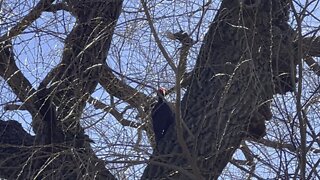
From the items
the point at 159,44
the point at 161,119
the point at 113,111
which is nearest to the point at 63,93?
the point at 113,111

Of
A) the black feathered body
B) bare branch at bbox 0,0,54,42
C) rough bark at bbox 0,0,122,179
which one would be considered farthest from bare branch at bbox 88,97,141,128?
bare branch at bbox 0,0,54,42

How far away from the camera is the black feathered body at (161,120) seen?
16.4 ft

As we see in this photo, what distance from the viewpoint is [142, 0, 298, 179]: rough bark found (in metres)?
4.42

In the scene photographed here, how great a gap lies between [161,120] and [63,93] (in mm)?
564

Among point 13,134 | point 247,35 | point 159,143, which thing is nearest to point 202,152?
point 159,143

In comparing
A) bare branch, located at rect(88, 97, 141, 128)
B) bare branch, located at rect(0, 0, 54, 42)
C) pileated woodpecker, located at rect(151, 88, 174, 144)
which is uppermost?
bare branch, located at rect(0, 0, 54, 42)

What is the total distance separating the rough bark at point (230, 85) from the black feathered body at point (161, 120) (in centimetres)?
5

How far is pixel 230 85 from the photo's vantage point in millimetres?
4438

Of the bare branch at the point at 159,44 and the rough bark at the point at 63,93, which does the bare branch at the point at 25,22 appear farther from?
the bare branch at the point at 159,44

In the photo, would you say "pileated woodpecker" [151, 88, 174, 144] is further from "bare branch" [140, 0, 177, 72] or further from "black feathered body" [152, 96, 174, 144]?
"bare branch" [140, 0, 177, 72]

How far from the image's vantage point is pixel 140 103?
478 cm

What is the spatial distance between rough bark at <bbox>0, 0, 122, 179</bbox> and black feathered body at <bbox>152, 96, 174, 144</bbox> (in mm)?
372

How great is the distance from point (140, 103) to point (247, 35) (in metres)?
0.65

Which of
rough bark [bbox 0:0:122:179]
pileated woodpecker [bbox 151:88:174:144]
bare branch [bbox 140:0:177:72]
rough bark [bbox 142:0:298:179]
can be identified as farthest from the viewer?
pileated woodpecker [bbox 151:88:174:144]
